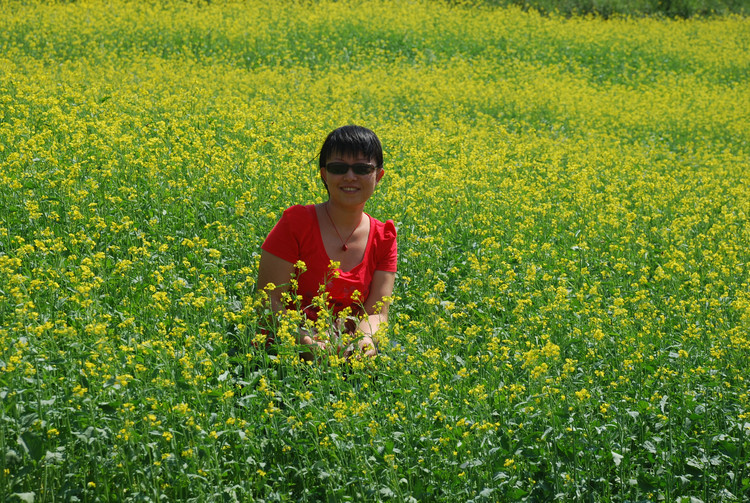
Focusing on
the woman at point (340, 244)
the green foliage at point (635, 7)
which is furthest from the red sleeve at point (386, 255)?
the green foliage at point (635, 7)

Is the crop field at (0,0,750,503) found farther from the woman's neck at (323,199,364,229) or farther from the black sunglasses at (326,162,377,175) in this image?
the black sunglasses at (326,162,377,175)

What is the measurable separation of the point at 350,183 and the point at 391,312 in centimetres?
112

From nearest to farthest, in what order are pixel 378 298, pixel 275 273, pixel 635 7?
pixel 275 273 < pixel 378 298 < pixel 635 7

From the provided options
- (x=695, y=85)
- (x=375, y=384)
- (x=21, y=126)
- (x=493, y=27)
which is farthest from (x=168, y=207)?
(x=493, y=27)

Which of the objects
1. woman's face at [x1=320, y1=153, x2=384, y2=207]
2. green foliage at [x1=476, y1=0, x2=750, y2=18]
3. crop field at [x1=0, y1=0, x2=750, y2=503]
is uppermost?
green foliage at [x1=476, y1=0, x2=750, y2=18]

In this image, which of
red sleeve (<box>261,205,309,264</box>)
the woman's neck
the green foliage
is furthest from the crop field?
the green foliage

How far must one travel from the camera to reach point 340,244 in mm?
4727

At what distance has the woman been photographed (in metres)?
4.54

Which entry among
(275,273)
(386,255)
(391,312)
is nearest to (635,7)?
(391,312)

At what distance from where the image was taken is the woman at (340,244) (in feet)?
14.9

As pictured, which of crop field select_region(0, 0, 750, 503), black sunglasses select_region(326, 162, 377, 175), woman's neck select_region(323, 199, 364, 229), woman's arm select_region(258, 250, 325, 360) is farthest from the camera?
woman's neck select_region(323, 199, 364, 229)

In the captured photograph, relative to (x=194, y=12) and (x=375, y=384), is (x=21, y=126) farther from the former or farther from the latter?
(x=194, y=12)

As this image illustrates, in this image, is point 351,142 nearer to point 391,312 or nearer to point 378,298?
point 378,298

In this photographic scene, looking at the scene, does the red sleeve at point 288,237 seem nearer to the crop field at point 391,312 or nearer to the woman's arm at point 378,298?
the crop field at point 391,312
